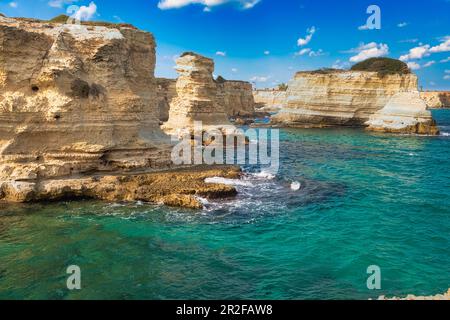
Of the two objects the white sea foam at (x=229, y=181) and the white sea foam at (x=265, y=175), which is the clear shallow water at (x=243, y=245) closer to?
the white sea foam at (x=229, y=181)

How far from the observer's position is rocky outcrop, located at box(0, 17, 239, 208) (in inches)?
741

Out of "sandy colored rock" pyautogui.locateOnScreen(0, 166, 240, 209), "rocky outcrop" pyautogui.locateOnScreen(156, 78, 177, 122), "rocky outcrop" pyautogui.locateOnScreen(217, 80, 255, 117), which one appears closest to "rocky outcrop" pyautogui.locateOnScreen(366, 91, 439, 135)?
"rocky outcrop" pyautogui.locateOnScreen(156, 78, 177, 122)

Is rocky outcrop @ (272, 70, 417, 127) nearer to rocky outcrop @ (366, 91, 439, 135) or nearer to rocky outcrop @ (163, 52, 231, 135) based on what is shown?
rocky outcrop @ (366, 91, 439, 135)

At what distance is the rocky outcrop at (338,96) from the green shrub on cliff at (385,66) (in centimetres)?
197

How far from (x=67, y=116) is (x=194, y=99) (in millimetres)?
21376

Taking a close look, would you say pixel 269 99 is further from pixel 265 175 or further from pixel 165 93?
pixel 265 175

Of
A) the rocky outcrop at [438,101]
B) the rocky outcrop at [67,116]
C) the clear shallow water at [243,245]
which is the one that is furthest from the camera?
the rocky outcrop at [438,101]

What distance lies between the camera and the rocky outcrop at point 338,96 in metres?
62.1

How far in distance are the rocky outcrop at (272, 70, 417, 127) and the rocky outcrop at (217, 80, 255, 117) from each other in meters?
21.3

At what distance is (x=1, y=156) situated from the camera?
18.5 metres

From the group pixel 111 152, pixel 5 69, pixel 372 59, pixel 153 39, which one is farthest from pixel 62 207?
pixel 372 59

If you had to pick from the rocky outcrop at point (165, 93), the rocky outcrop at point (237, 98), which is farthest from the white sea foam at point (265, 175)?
the rocky outcrop at point (237, 98)
